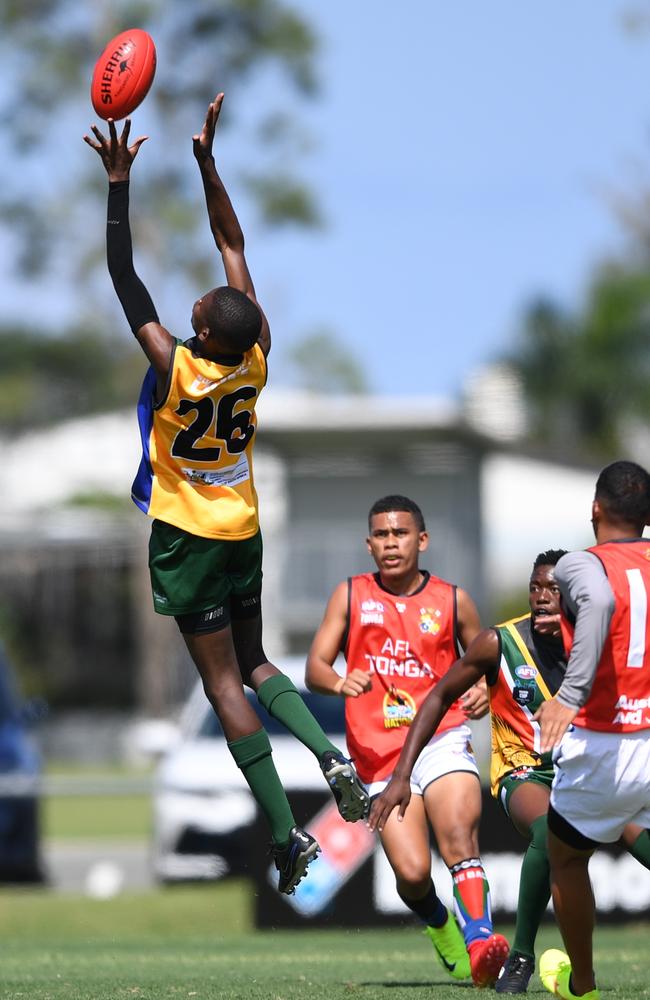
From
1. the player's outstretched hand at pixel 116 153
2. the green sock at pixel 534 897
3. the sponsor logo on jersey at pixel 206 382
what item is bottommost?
the green sock at pixel 534 897

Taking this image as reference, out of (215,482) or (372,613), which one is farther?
(372,613)

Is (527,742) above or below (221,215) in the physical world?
below

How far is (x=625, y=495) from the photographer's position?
6289 mm

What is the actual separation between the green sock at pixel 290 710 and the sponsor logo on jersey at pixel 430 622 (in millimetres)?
1090

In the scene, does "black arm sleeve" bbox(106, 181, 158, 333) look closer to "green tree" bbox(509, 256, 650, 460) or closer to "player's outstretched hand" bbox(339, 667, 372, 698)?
"player's outstretched hand" bbox(339, 667, 372, 698)

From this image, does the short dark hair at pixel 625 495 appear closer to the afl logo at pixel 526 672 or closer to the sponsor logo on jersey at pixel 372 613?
the afl logo at pixel 526 672

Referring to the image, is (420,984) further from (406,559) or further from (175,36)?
(175,36)

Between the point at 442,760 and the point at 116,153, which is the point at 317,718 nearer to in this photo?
the point at 442,760

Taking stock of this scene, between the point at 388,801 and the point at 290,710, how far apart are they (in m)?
0.79

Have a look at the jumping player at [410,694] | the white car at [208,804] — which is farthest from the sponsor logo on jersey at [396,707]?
the white car at [208,804]

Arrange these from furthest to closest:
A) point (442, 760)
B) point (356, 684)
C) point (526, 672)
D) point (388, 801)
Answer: point (442, 760) < point (356, 684) < point (526, 672) < point (388, 801)

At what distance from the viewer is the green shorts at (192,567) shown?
7.12m

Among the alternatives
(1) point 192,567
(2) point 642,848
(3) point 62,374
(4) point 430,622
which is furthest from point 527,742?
(3) point 62,374

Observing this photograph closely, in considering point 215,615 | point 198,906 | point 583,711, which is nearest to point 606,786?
point 583,711
